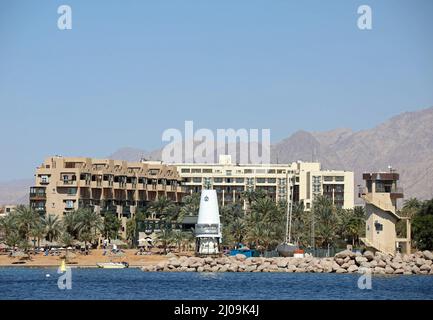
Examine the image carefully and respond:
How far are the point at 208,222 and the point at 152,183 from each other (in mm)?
52275

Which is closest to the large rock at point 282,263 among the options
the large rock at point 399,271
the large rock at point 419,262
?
the large rock at point 419,262

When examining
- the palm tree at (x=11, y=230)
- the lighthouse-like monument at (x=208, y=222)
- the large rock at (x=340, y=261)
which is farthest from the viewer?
the palm tree at (x=11, y=230)

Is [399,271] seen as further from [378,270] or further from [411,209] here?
[411,209]

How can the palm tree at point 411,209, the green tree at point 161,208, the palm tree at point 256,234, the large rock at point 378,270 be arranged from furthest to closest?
1. the green tree at point 161,208
2. the palm tree at point 411,209
3. the palm tree at point 256,234
4. the large rock at point 378,270

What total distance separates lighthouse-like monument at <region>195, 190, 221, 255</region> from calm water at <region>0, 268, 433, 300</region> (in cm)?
1633

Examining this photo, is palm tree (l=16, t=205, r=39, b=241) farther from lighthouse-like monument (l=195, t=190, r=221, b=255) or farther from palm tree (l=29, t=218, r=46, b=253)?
lighthouse-like monument (l=195, t=190, r=221, b=255)

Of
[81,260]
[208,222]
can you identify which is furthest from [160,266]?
[81,260]

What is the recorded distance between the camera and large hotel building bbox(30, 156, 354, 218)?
144875mm

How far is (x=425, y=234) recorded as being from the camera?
110 metres

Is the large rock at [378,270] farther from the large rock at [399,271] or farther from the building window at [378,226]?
the building window at [378,226]

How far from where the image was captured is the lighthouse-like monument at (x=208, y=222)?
10862cm

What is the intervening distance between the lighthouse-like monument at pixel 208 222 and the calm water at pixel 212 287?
1633 cm
